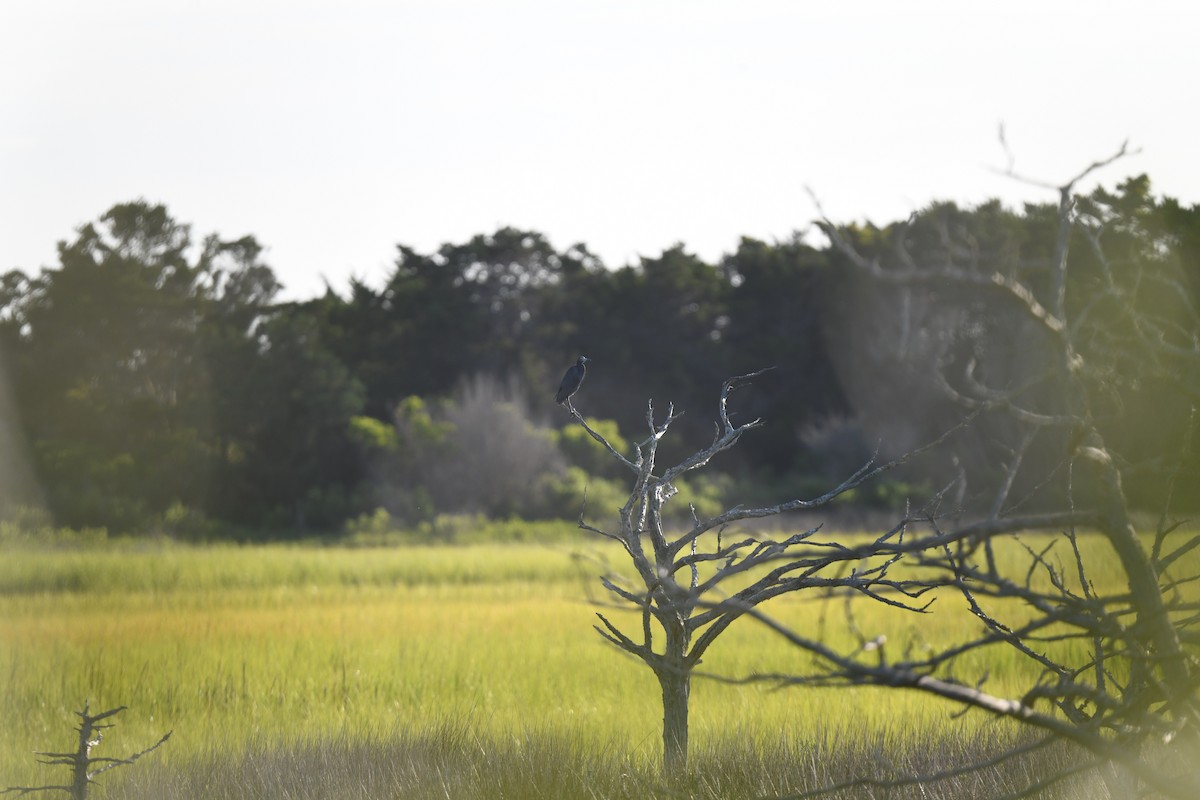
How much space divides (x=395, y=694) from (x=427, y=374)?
79.5ft

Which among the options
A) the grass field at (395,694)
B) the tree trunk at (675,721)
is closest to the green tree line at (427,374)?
the grass field at (395,694)

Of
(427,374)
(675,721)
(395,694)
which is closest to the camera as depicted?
(675,721)

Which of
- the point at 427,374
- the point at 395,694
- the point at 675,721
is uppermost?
the point at 427,374

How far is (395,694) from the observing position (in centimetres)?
714

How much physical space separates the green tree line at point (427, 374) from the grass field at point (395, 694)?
11968mm

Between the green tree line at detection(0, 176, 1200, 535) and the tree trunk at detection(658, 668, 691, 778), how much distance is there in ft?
57.8

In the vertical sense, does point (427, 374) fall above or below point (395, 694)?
above

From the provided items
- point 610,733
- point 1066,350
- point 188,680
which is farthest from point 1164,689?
point 188,680

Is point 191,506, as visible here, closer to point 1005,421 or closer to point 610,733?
point 1005,421

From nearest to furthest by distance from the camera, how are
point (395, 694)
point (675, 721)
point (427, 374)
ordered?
point (675, 721)
point (395, 694)
point (427, 374)

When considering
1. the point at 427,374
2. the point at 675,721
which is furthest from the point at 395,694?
the point at 427,374

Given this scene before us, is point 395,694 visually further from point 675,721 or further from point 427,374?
point 427,374

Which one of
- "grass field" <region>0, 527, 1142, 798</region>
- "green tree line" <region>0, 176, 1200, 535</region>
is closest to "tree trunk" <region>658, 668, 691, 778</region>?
"grass field" <region>0, 527, 1142, 798</region>

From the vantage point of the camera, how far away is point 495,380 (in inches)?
1201
